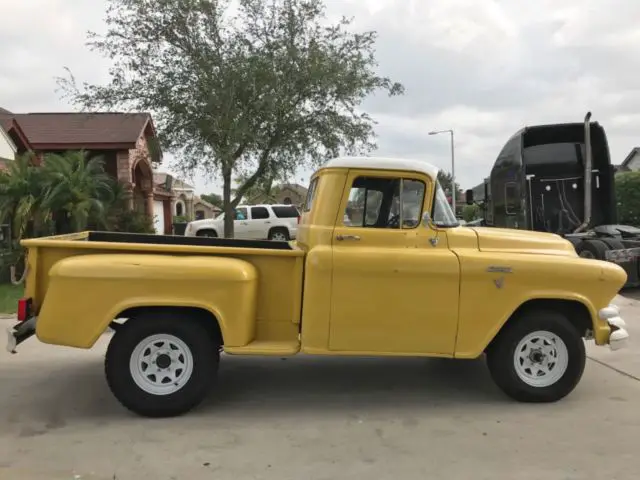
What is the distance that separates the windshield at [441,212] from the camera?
5414mm

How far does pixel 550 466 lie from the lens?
4.18 meters

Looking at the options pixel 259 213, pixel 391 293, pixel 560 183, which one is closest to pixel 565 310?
pixel 391 293

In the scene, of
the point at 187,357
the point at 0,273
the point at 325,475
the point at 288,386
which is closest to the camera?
the point at 325,475

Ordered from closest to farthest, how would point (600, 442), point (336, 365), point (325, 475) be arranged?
point (325, 475)
point (600, 442)
point (336, 365)

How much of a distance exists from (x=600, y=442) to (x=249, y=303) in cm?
291

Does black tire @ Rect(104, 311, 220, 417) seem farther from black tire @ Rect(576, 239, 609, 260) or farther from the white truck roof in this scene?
black tire @ Rect(576, 239, 609, 260)

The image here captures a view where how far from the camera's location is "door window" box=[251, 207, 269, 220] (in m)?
24.3

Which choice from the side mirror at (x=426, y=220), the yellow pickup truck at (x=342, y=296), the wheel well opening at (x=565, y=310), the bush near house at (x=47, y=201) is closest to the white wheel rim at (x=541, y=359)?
the yellow pickup truck at (x=342, y=296)

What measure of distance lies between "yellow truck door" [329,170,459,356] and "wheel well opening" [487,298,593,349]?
66cm

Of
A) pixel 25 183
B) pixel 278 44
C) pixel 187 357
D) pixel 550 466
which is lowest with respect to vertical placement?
pixel 550 466

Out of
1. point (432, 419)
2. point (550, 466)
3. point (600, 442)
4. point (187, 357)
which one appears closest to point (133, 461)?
point (187, 357)

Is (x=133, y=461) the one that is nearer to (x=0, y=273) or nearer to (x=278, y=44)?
(x=0, y=273)

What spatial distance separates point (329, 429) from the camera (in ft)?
15.9

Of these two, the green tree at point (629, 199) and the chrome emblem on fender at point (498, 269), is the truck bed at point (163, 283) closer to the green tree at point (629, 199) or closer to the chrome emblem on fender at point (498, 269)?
the chrome emblem on fender at point (498, 269)
